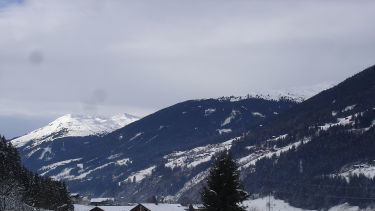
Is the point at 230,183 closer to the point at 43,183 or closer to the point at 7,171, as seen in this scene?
the point at 7,171

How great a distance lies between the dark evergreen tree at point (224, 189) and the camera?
45844 mm

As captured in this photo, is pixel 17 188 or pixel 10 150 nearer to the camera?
pixel 17 188

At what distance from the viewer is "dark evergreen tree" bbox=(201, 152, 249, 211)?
45.8 metres

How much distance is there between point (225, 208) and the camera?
45719 mm

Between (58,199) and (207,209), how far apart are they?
13237cm

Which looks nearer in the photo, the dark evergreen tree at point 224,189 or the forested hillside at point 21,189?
the dark evergreen tree at point 224,189

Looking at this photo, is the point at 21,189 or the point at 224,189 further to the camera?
the point at 21,189

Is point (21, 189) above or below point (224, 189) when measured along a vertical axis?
above

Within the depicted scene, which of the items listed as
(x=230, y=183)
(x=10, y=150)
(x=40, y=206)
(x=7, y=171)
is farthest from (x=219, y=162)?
(x=10, y=150)

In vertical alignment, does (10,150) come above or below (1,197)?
above

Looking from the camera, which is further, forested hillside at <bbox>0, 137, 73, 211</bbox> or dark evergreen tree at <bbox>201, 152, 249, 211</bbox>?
forested hillside at <bbox>0, 137, 73, 211</bbox>

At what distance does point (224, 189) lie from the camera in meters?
46.1

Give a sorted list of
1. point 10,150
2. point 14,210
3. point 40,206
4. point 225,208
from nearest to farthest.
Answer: point 225,208 → point 14,210 → point 40,206 → point 10,150

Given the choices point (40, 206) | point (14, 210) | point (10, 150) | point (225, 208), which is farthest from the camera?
point (10, 150)
